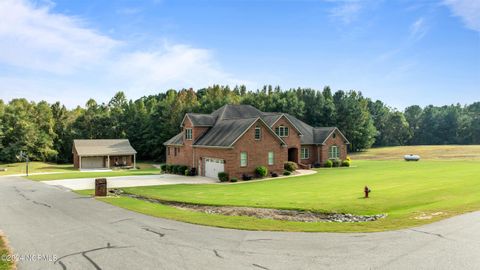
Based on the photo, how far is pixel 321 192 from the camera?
2666 centimetres

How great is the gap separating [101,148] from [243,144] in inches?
1390

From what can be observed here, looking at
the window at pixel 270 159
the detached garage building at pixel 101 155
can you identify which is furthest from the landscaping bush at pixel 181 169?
the detached garage building at pixel 101 155

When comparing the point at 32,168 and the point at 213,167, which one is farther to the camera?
the point at 32,168

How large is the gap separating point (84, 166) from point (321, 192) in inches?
1959

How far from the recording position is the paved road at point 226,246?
425 inches

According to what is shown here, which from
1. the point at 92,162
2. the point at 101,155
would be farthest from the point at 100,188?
the point at 92,162

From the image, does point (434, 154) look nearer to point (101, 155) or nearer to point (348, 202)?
point (101, 155)

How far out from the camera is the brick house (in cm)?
4062

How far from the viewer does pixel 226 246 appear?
Result: 41.6 feet

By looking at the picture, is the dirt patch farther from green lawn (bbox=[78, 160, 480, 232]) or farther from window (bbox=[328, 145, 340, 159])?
window (bbox=[328, 145, 340, 159])

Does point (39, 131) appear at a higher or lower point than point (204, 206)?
higher

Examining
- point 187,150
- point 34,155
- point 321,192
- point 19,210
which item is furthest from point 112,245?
point 34,155

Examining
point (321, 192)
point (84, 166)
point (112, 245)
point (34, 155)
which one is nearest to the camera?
point (112, 245)

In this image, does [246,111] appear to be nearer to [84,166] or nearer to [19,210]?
[84,166]
